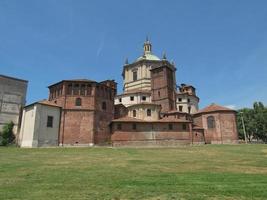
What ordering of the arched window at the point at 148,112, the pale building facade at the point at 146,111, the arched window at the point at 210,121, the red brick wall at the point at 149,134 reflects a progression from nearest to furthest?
the red brick wall at the point at 149,134
the pale building facade at the point at 146,111
the arched window at the point at 210,121
the arched window at the point at 148,112

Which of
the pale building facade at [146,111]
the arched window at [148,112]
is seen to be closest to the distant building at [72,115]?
the pale building facade at [146,111]

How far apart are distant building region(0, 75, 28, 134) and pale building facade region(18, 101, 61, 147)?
17.4 feet

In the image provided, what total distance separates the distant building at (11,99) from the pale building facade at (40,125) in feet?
17.4

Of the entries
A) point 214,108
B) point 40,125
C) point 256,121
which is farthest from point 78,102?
point 256,121

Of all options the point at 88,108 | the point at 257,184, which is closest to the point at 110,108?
the point at 88,108

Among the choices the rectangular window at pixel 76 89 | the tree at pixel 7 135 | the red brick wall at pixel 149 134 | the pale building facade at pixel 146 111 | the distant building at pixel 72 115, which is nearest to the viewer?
the distant building at pixel 72 115

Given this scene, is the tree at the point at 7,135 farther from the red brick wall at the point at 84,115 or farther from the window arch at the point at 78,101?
the window arch at the point at 78,101

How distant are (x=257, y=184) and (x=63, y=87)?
127ft

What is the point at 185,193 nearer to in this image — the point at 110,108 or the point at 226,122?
the point at 110,108

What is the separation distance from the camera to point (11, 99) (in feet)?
153

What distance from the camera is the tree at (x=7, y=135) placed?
140 feet

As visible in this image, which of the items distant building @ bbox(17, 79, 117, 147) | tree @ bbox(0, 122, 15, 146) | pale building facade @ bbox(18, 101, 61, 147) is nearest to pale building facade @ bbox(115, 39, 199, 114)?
distant building @ bbox(17, 79, 117, 147)

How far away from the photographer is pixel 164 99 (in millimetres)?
55312

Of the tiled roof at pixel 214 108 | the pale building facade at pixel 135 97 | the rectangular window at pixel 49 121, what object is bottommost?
the rectangular window at pixel 49 121
